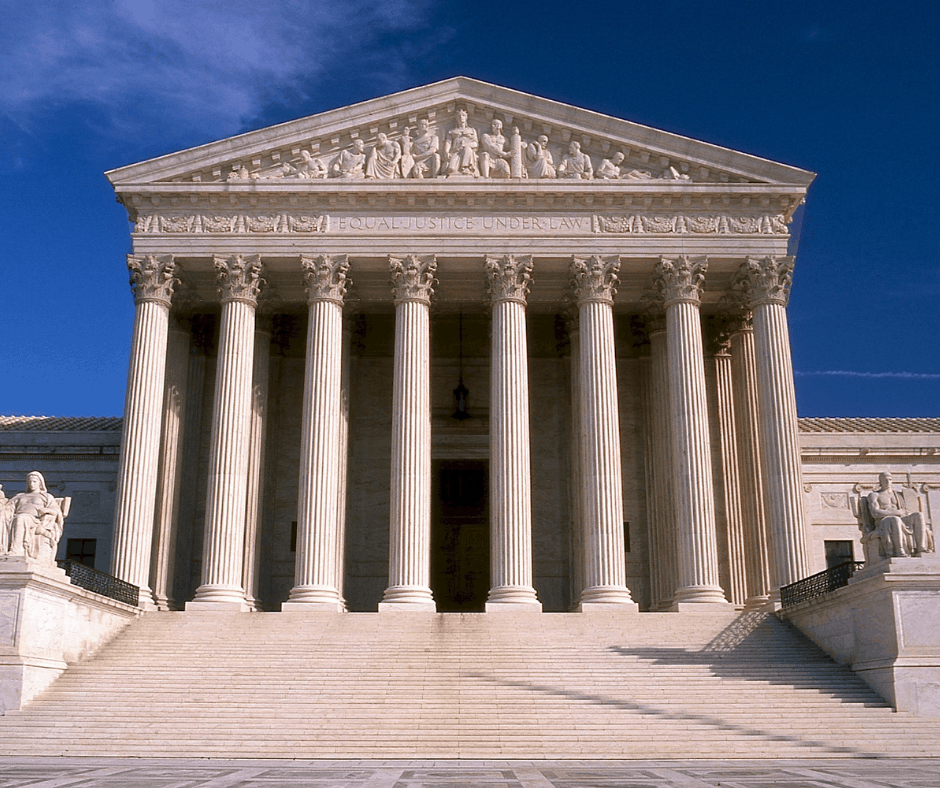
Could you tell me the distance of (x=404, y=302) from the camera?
33.1 m

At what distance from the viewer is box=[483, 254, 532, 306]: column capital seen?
33.1 metres

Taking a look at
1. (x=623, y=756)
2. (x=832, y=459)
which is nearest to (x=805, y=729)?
(x=623, y=756)

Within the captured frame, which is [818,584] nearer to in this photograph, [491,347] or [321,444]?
[491,347]

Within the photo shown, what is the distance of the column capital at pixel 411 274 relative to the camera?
3306cm

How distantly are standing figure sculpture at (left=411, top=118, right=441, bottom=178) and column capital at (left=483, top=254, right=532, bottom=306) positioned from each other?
3759mm

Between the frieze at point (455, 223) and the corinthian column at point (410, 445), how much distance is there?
1470 millimetres

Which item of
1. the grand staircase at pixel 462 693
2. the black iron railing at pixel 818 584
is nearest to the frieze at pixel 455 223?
A: the black iron railing at pixel 818 584

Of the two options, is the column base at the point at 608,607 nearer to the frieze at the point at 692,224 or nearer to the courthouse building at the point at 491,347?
the courthouse building at the point at 491,347

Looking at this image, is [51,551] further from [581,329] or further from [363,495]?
[581,329]

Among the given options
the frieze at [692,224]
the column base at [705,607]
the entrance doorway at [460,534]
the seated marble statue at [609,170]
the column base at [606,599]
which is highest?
the seated marble statue at [609,170]

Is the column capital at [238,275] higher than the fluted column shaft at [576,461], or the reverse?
the column capital at [238,275]

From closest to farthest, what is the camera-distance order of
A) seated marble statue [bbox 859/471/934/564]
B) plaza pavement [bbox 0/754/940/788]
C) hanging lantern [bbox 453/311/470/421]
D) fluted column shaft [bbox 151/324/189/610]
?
plaza pavement [bbox 0/754/940/788], seated marble statue [bbox 859/471/934/564], fluted column shaft [bbox 151/324/189/610], hanging lantern [bbox 453/311/470/421]

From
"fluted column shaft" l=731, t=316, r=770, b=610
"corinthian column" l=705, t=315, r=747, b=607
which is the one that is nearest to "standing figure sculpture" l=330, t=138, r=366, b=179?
"corinthian column" l=705, t=315, r=747, b=607

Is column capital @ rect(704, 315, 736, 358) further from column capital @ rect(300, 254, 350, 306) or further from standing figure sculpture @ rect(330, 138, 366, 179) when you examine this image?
standing figure sculpture @ rect(330, 138, 366, 179)
